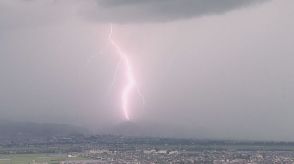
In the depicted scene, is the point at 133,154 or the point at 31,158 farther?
the point at 133,154

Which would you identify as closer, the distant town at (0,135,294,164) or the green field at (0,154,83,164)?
the green field at (0,154,83,164)

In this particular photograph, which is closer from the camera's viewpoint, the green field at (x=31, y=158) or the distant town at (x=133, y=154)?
the green field at (x=31, y=158)

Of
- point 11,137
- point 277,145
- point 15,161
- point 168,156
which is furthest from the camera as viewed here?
point 11,137

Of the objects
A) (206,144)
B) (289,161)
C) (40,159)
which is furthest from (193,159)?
(206,144)

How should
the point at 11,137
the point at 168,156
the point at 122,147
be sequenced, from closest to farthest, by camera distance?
the point at 168,156 → the point at 122,147 → the point at 11,137

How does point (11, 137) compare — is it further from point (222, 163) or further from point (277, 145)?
point (222, 163)

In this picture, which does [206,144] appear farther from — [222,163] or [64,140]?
[222,163]

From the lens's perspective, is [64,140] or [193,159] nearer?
[193,159]

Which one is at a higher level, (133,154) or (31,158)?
(133,154)
